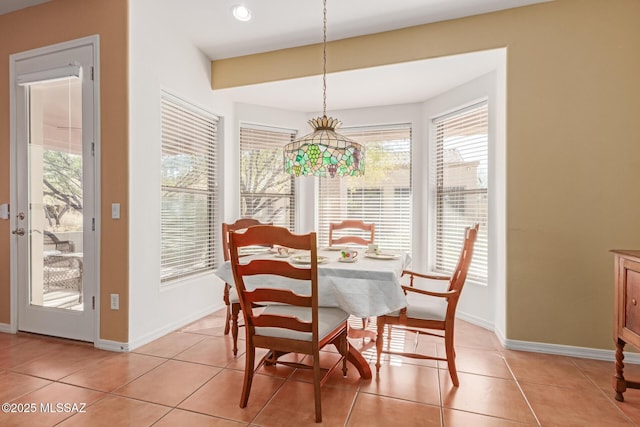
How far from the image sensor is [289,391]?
2.09m

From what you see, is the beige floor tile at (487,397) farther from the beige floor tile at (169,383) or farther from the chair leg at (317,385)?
the beige floor tile at (169,383)

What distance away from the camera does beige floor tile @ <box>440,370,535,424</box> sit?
1.88m

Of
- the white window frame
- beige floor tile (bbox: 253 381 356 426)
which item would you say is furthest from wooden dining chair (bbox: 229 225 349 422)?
the white window frame

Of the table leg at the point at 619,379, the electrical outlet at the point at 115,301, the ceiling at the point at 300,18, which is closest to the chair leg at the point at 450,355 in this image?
the table leg at the point at 619,379

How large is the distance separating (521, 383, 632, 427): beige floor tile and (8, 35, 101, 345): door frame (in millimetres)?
3239

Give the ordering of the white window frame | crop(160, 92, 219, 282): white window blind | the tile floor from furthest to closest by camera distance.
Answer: the white window frame
crop(160, 92, 219, 282): white window blind
the tile floor

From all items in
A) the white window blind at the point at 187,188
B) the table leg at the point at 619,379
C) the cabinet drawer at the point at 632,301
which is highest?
the white window blind at the point at 187,188

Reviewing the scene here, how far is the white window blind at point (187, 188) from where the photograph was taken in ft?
10.4

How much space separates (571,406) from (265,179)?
11.9 ft

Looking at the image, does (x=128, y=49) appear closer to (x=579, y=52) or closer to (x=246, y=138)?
(x=246, y=138)

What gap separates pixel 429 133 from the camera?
3.99 m

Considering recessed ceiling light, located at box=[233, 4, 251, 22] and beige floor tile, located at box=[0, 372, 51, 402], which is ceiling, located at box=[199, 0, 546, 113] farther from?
beige floor tile, located at box=[0, 372, 51, 402]

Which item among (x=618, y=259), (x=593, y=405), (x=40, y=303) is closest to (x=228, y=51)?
(x=40, y=303)

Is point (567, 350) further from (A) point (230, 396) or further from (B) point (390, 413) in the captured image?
(A) point (230, 396)
